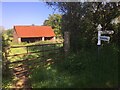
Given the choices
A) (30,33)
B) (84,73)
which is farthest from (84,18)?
(30,33)

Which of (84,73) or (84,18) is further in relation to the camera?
(84,18)

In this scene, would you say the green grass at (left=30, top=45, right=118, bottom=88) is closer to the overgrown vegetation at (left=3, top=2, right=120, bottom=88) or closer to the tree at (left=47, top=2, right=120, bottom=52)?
the overgrown vegetation at (left=3, top=2, right=120, bottom=88)

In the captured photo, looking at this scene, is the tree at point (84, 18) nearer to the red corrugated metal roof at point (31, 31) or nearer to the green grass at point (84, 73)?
the green grass at point (84, 73)

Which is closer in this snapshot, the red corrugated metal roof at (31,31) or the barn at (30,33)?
the red corrugated metal roof at (31,31)

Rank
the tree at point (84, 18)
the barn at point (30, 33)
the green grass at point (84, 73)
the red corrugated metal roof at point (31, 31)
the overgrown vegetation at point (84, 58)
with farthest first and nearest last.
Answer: the barn at point (30, 33), the red corrugated metal roof at point (31, 31), the tree at point (84, 18), the overgrown vegetation at point (84, 58), the green grass at point (84, 73)

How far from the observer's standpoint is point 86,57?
856cm

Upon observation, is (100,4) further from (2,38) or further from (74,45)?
(2,38)

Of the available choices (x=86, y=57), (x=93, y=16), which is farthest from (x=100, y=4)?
(x=86, y=57)

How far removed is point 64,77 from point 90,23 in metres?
5.22

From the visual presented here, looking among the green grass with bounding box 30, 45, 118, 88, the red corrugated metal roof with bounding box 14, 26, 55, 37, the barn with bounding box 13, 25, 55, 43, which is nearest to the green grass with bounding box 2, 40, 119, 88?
the green grass with bounding box 30, 45, 118, 88

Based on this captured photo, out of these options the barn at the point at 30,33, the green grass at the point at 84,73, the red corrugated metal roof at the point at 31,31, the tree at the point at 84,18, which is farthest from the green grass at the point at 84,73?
the barn at the point at 30,33

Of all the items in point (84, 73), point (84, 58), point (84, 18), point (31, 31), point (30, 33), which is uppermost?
point (84, 18)

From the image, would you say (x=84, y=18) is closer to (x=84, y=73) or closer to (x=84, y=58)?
(x=84, y=58)

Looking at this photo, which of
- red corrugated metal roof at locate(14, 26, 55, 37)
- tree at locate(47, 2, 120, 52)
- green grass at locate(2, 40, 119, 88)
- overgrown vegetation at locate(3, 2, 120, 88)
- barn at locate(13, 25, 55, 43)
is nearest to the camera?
green grass at locate(2, 40, 119, 88)
